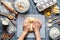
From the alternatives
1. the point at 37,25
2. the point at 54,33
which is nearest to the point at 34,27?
the point at 37,25

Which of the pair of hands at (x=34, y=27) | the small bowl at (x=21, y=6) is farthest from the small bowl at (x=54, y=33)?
the small bowl at (x=21, y=6)

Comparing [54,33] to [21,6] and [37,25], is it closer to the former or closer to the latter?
[37,25]

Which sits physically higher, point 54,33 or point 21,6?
point 21,6

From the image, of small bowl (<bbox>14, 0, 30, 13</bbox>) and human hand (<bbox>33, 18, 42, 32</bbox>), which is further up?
small bowl (<bbox>14, 0, 30, 13</bbox>)

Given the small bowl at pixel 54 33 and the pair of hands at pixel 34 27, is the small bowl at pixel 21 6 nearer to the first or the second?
the pair of hands at pixel 34 27

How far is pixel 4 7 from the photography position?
4.30 feet

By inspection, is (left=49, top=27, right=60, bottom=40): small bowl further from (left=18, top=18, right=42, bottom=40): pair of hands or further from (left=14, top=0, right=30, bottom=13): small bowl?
(left=14, top=0, right=30, bottom=13): small bowl

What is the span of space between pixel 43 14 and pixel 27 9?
0.37 feet

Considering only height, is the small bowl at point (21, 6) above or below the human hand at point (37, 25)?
above

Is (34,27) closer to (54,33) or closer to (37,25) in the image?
(37,25)

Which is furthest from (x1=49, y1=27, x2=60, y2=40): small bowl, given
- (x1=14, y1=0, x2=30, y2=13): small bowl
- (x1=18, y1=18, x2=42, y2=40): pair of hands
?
(x1=14, y1=0, x2=30, y2=13): small bowl

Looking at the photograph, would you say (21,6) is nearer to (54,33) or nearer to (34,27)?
(34,27)

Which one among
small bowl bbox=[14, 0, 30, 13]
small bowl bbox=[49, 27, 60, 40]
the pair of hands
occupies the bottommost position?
small bowl bbox=[49, 27, 60, 40]

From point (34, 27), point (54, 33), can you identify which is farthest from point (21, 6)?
point (54, 33)
